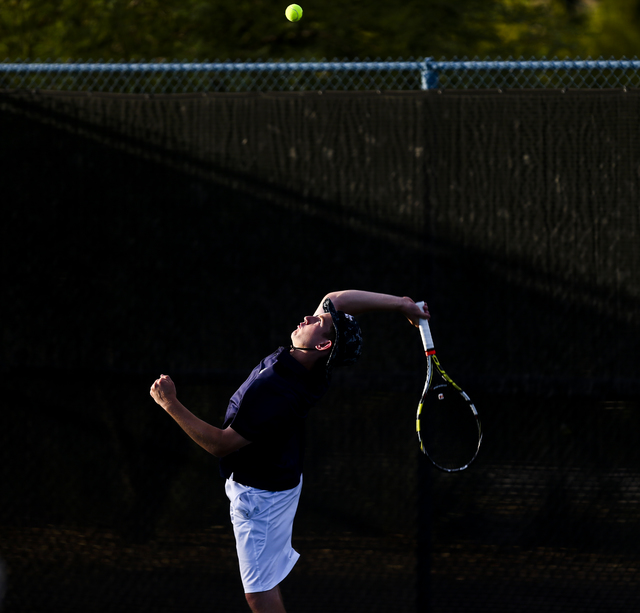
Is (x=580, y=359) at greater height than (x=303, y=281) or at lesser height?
lesser

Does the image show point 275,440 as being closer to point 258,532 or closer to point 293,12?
point 258,532

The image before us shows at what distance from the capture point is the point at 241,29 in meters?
8.55

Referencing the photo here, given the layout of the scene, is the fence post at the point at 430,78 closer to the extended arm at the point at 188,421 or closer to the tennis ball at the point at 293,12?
the tennis ball at the point at 293,12

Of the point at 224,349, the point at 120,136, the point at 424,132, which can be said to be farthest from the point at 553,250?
the point at 120,136

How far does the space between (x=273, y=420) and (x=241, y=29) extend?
6.79m

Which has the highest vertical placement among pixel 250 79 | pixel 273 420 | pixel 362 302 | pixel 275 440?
pixel 250 79

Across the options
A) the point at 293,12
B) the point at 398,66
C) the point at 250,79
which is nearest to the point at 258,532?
the point at 398,66

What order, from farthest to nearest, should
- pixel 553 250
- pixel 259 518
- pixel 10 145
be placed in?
pixel 10 145 < pixel 553 250 < pixel 259 518

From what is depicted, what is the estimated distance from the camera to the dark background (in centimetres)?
368

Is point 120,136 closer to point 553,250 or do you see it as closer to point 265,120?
point 265,120

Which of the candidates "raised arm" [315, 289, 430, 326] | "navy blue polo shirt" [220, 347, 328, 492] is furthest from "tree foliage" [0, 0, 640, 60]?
"navy blue polo shirt" [220, 347, 328, 492]

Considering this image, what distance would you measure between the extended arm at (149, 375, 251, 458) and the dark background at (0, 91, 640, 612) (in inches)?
39.9

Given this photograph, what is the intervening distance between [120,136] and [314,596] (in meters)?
2.72

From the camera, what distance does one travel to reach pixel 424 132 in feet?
12.2
